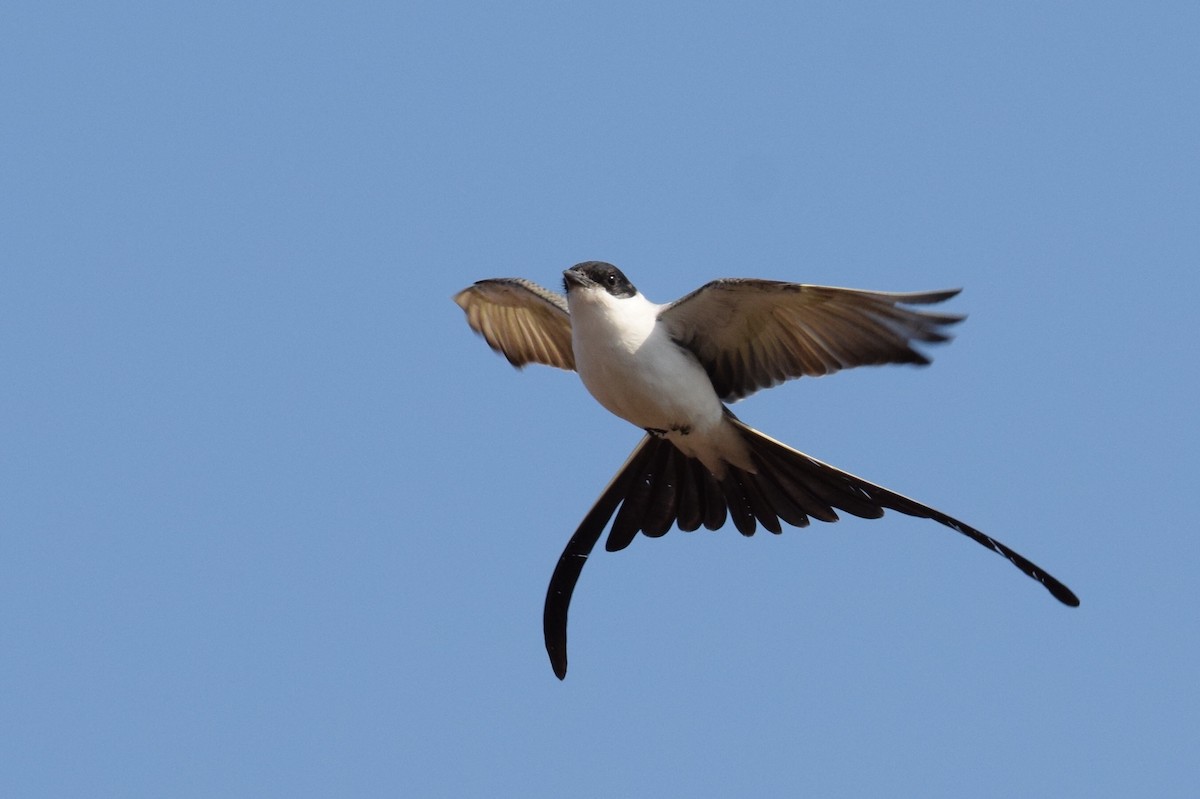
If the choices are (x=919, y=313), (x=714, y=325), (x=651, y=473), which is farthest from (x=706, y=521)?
(x=919, y=313)

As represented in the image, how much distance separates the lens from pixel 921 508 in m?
8.48

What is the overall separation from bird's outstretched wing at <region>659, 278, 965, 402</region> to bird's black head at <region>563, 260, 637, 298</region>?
0.27m

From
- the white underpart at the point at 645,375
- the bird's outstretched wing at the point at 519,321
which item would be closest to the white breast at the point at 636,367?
the white underpart at the point at 645,375

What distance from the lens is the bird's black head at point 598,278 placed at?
29.0ft

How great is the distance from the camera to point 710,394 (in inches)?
360

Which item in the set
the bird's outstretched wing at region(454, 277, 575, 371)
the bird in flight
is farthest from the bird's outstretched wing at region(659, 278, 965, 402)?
the bird's outstretched wing at region(454, 277, 575, 371)

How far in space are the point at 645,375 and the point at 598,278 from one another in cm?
58

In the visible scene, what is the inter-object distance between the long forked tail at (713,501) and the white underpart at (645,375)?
0.49ft

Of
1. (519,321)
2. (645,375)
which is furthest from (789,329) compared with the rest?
(519,321)

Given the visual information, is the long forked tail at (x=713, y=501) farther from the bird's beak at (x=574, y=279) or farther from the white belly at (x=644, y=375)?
the bird's beak at (x=574, y=279)

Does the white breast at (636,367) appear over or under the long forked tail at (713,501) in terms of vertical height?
over

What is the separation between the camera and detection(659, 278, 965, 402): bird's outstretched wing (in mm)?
8062

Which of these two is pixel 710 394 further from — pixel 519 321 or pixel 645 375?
pixel 519 321

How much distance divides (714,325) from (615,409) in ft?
2.31
